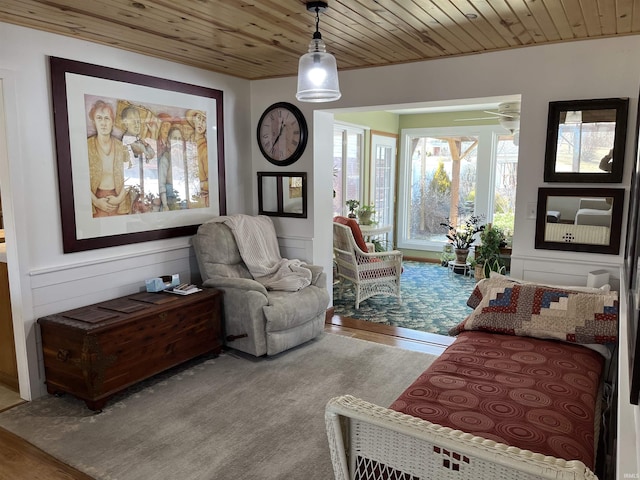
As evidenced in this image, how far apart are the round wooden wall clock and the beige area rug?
1859 mm

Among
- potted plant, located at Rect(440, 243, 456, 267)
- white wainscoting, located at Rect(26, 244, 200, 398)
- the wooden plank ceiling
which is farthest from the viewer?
potted plant, located at Rect(440, 243, 456, 267)

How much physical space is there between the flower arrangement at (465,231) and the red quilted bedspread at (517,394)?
14.3 feet

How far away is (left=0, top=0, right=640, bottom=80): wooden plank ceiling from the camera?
8.10 ft

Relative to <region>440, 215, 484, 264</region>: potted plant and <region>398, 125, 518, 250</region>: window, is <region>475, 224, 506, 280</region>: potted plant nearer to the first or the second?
<region>440, 215, 484, 264</region>: potted plant

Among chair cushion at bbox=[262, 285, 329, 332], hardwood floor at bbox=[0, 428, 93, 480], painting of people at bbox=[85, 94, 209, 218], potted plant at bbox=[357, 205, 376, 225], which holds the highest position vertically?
painting of people at bbox=[85, 94, 209, 218]

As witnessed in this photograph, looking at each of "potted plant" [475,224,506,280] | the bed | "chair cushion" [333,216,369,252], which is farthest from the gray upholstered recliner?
"potted plant" [475,224,506,280]

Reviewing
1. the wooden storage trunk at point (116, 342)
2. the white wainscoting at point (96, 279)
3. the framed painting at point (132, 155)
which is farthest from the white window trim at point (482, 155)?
the wooden storage trunk at point (116, 342)

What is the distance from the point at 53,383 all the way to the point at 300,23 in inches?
107

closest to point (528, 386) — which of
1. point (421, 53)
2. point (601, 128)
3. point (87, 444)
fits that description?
point (601, 128)

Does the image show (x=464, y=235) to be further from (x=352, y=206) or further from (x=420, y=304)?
(x=420, y=304)

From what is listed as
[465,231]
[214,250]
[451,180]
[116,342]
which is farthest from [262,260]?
[451,180]

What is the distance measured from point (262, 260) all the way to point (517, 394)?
2557 mm

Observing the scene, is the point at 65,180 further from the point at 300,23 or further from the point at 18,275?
the point at 300,23

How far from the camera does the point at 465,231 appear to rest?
7141 mm
